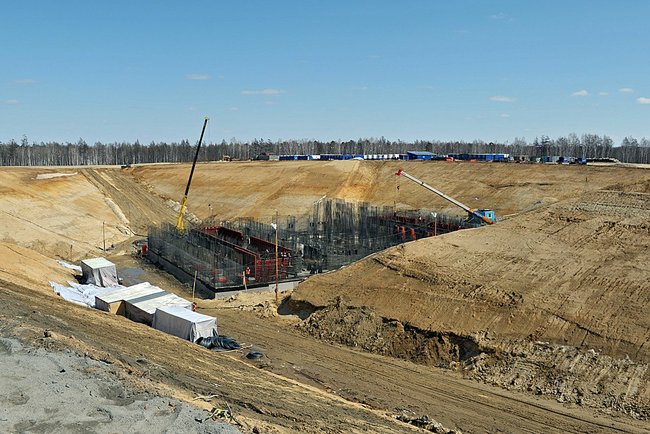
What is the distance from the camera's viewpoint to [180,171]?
78875mm

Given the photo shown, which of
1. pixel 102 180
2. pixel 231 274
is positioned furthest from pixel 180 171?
pixel 231 274

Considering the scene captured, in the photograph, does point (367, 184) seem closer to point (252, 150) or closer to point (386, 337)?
A: point (386, 337)

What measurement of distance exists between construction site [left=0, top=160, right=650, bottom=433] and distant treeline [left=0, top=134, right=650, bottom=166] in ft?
241

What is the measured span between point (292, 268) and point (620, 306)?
17643 millimetres

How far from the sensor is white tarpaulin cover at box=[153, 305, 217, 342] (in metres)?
21.2

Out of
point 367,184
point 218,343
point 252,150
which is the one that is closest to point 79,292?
point 218,343

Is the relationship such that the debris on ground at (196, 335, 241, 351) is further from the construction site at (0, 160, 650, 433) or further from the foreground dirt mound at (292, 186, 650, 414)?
the foreground dirt mound at (292, 186, 650, 414)

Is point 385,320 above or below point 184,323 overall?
below

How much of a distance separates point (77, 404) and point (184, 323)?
38.7 ft

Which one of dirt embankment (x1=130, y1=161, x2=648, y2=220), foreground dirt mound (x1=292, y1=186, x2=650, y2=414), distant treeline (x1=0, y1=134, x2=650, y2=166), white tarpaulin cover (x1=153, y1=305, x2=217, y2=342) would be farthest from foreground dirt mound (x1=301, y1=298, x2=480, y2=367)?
distant treeline (x1=0, y1=134, x2=650, y2=166)

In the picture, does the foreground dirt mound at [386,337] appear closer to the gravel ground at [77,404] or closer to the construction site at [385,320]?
the construction site at [385,320]

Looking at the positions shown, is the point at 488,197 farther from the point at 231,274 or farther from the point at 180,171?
the point at 180,171

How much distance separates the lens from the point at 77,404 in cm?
977

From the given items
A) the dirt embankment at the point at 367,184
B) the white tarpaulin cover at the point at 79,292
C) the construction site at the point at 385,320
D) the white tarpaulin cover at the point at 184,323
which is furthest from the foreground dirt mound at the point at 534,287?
the dirt embankment at the point at 367,184
